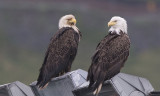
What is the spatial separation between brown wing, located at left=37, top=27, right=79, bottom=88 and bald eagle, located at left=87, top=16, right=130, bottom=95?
3.35 feet

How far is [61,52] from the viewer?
8.29 meters

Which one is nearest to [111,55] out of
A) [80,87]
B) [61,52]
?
[61,52]

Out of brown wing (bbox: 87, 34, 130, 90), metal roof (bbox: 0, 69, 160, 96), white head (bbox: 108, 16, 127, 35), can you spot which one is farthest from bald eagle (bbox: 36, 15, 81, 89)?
metal roof (bbox: 0, 69, 160, 96)

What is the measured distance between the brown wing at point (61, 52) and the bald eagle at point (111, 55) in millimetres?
1023

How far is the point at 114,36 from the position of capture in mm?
7324

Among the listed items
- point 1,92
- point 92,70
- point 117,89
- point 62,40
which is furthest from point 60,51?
point 117,89

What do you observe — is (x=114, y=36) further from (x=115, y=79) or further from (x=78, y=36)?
(x=115, y=79)

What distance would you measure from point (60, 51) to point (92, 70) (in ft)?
6.29

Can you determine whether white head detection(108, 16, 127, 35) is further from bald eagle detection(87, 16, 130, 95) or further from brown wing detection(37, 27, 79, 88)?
brown wing detection(37, 27, 79, 88)

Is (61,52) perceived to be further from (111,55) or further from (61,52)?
(111,55)

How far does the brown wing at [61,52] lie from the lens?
8125mm

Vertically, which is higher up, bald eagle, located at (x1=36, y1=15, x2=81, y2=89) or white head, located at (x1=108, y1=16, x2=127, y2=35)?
white head, located at (x1=108, y1=16, x2=127, y2=35)

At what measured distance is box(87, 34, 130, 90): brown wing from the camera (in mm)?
6641

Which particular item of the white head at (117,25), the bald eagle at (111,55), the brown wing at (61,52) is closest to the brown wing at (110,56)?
the bald eagle at (111,55)
